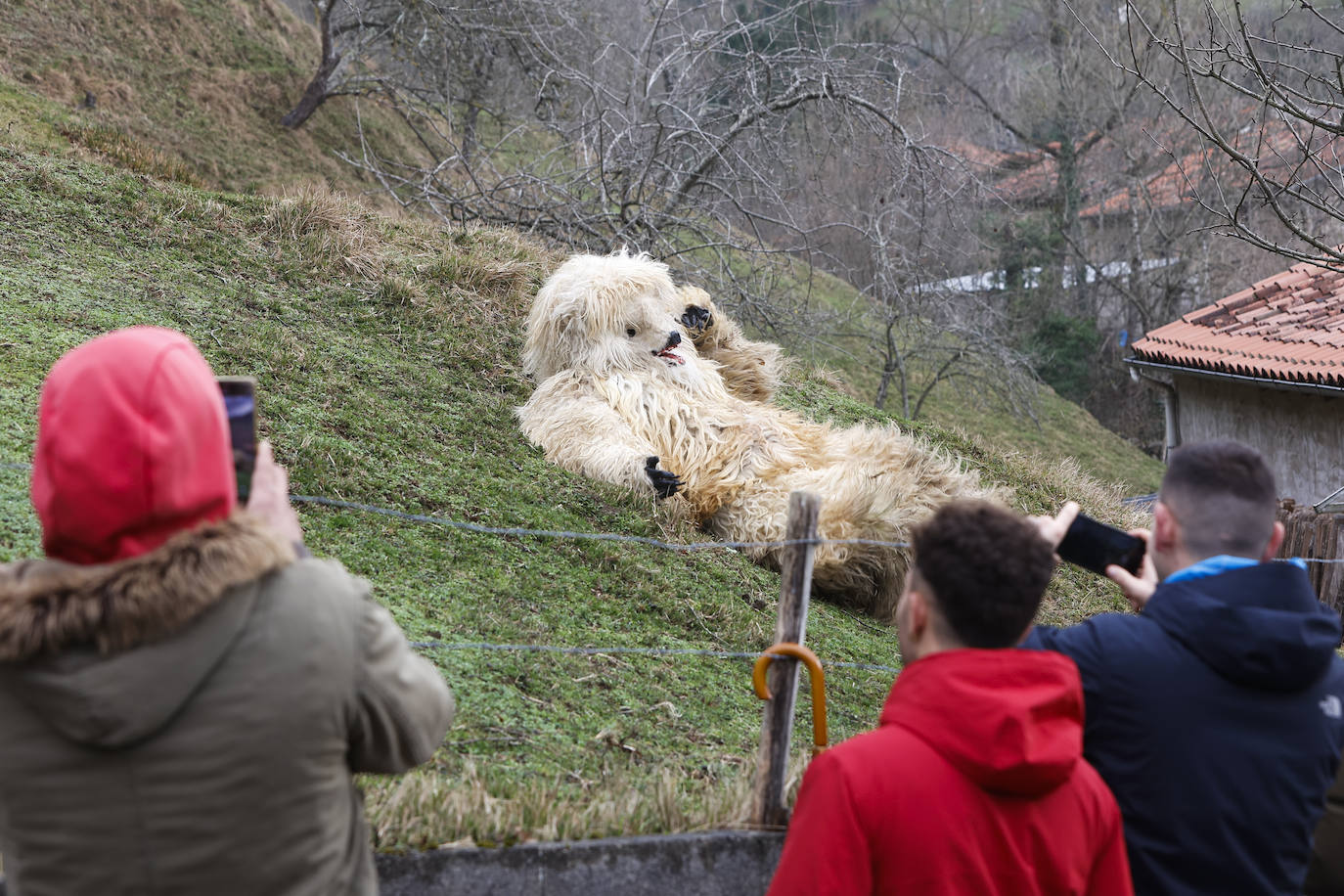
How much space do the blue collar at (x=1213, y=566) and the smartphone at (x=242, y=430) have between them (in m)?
1.71

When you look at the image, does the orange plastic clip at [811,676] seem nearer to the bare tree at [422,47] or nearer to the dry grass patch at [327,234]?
the dry grass patch at [327,234]

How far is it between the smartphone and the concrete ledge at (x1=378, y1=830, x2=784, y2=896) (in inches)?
45.0

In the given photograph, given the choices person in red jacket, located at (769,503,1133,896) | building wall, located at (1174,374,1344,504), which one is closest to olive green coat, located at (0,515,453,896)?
person in red jacket, located at (769,503,1133,896)

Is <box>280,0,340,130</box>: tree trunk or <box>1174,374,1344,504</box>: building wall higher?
<box>280,0,340,130</box>: tree trunk

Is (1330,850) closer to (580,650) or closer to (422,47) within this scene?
(580,650)

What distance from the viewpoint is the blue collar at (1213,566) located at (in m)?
1.99

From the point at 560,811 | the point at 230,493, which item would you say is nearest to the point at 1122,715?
the point at 560,811

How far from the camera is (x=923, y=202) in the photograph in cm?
855

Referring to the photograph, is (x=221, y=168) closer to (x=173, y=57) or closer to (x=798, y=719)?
(x=173, y=57)

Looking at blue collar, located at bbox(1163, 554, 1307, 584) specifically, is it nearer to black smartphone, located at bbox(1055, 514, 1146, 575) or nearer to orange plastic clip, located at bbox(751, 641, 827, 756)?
black smartphone, located at bbox(1055, 514, 1146, 575)

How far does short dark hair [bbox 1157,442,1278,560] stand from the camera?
6.66ft

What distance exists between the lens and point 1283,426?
13.2m

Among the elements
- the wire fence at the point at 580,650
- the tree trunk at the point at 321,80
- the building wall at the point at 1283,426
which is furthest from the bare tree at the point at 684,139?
the building wall at the point at 1283,426

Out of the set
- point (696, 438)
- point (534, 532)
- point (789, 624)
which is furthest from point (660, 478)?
point (789, 624)
